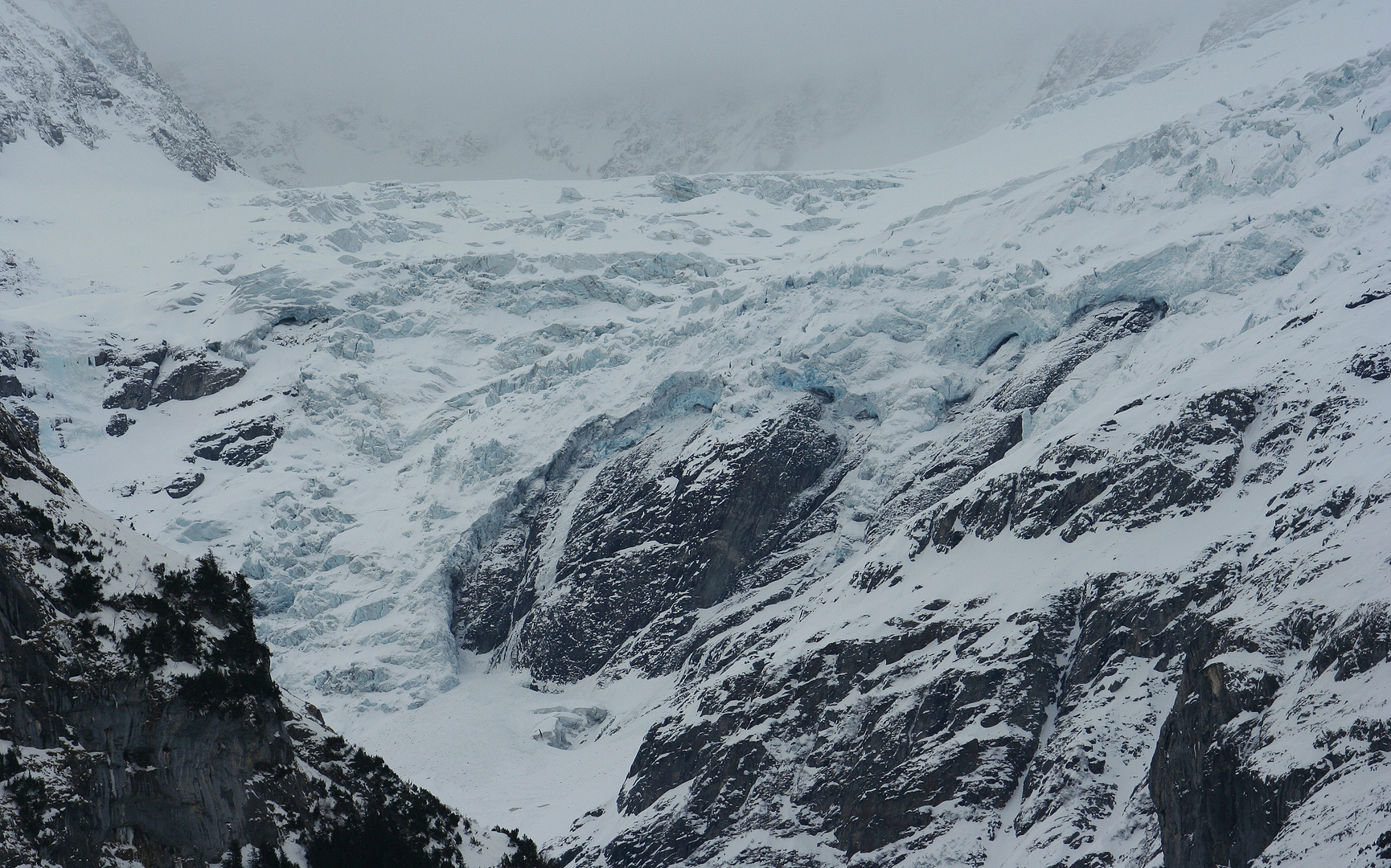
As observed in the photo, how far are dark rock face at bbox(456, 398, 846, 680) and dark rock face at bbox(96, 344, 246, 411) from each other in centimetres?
5324

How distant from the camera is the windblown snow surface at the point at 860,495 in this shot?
281 feet

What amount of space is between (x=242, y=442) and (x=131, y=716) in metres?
132

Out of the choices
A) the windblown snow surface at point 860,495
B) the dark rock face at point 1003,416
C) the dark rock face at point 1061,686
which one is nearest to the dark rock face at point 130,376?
the windblown snow surface at point 860,495

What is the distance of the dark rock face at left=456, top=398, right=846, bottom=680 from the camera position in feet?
459

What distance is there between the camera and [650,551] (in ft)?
470

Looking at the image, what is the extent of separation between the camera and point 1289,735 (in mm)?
68375

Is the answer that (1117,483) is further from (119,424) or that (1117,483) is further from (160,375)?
(160,375)

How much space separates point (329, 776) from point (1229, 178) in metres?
127

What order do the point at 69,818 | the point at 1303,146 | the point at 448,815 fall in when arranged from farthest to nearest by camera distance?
the point at 1303,146
the point at 448,815
the point at 69,818

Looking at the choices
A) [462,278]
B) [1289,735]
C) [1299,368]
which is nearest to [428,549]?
[462,278]

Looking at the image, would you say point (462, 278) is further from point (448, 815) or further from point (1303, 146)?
point (448, 815)

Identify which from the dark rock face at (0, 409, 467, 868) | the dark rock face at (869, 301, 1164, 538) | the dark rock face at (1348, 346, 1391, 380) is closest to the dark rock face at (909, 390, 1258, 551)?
the dark rock face at (1348, 346, 1391, 380)

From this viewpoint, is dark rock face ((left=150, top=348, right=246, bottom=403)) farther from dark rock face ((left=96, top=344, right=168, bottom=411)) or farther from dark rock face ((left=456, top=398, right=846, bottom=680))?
dark rock face ((left=456, top=398, right=846, bottom=680))

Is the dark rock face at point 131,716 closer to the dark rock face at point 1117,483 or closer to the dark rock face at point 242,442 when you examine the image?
the dark rock face at point 1117,483
